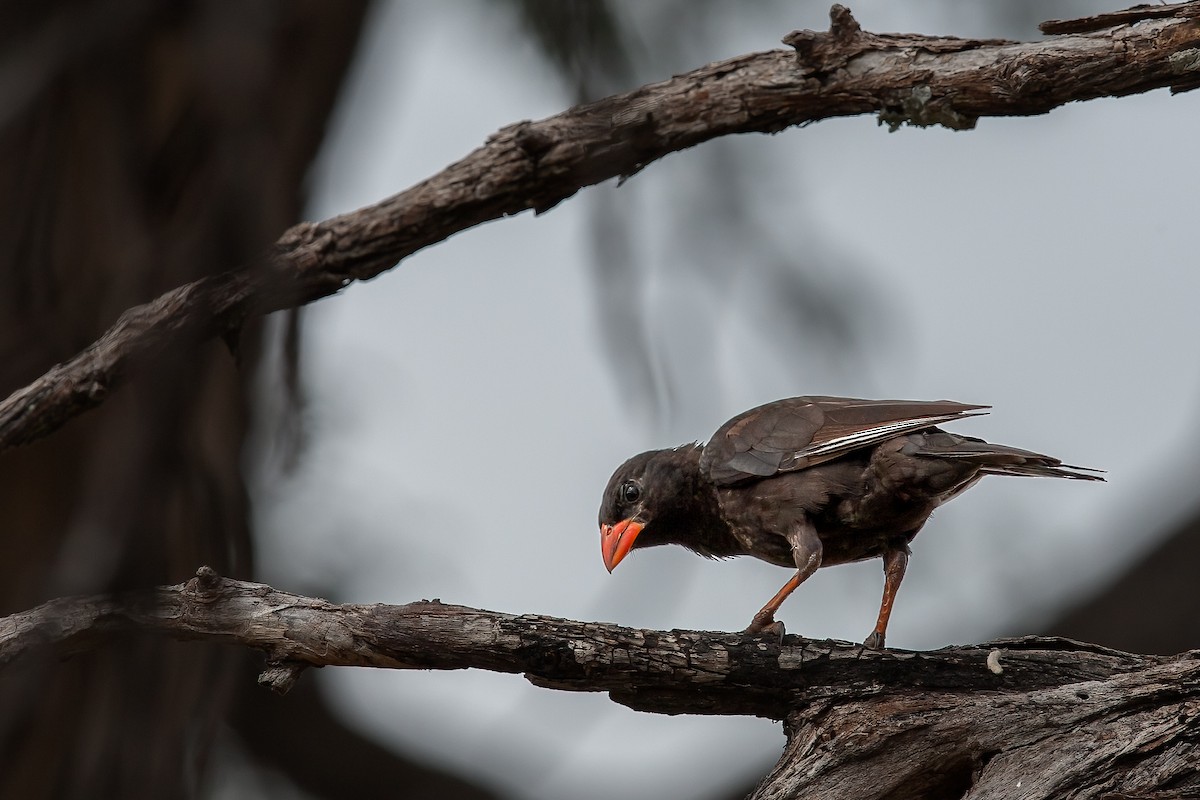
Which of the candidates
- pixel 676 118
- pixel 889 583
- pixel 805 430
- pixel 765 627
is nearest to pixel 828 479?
pixel 805 430

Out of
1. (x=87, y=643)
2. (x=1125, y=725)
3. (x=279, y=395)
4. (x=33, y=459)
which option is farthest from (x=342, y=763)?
(x=1125, y=725)

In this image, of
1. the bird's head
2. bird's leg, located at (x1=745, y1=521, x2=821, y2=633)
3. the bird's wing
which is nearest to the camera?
bird's leg, located at (x1=745, y1=521, x2=821, y2=633)

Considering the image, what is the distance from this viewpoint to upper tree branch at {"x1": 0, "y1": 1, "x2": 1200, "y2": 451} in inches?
148

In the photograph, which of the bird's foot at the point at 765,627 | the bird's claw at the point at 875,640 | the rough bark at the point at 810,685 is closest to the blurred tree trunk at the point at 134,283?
the rough bark at the point at 810,685

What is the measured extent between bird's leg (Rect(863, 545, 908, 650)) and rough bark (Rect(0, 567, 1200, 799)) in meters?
0.28

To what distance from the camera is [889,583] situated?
14.5ft

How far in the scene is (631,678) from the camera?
3.49 metres

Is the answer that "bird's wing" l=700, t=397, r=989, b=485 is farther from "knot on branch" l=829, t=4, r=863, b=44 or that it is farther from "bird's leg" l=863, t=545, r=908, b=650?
"knot on branch" l=829, t=4, r=863, b=44

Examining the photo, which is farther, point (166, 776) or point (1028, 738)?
point (1028, 738)

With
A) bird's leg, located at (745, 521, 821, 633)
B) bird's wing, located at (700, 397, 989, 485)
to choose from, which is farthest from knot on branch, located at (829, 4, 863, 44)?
bird's leg, located at (745, 521, 821, 633)

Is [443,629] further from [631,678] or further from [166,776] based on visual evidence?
[166,776]

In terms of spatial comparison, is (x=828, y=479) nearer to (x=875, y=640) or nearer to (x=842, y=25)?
(x=875, y=640)

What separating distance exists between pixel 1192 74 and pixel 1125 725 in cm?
182

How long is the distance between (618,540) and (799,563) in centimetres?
102
